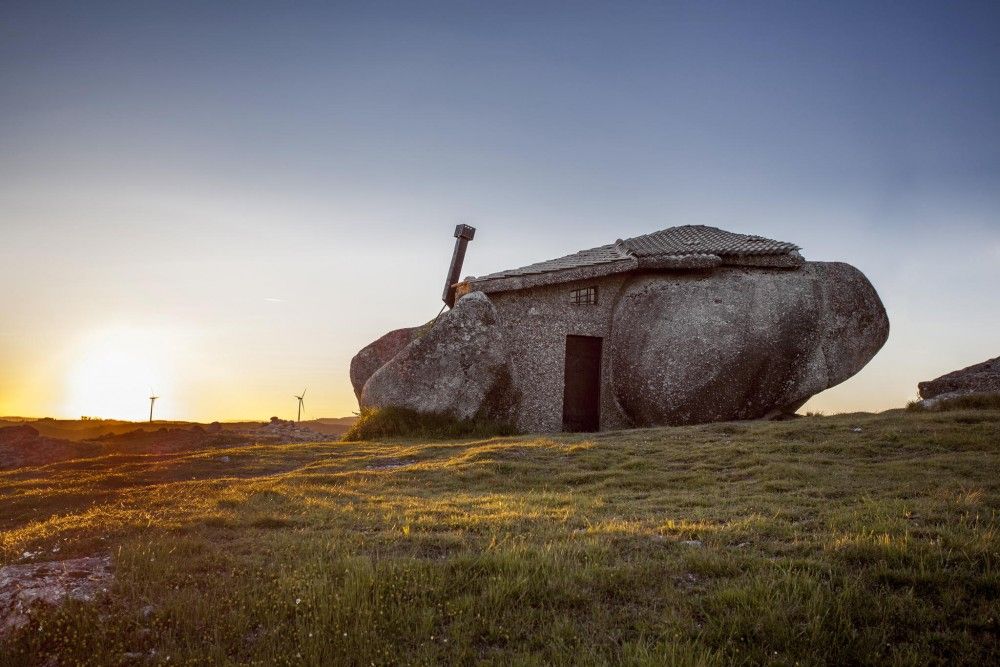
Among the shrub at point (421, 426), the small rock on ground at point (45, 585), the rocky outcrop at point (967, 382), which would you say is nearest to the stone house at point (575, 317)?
the shrub at point (421, 426)

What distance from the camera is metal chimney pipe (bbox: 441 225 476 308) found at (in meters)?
30.3

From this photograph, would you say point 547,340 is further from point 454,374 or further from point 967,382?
point 967,382

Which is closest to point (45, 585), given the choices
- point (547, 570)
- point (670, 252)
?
point (547, 570)

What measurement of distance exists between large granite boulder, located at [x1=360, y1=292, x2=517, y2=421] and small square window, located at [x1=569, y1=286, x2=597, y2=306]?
11.4 feet

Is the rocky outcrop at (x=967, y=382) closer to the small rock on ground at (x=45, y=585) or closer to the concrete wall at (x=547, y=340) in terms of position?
the concrete wall at (x=547, y=340)

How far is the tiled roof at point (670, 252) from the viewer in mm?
22609

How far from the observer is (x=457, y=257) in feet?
100.0

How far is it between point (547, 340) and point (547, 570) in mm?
16835

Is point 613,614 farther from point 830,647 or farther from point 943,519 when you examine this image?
point 943,519

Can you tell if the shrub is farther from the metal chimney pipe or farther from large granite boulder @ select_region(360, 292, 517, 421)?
the metal chimney pipe

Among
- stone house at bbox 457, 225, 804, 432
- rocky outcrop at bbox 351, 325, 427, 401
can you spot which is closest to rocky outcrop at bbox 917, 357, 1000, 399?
stone house at bbox 457, 225, 804, 432

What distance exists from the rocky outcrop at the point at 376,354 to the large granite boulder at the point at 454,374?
8917mm

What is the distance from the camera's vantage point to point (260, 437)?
26469 millimetres

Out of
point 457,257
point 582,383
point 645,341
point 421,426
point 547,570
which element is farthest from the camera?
point 457,257
